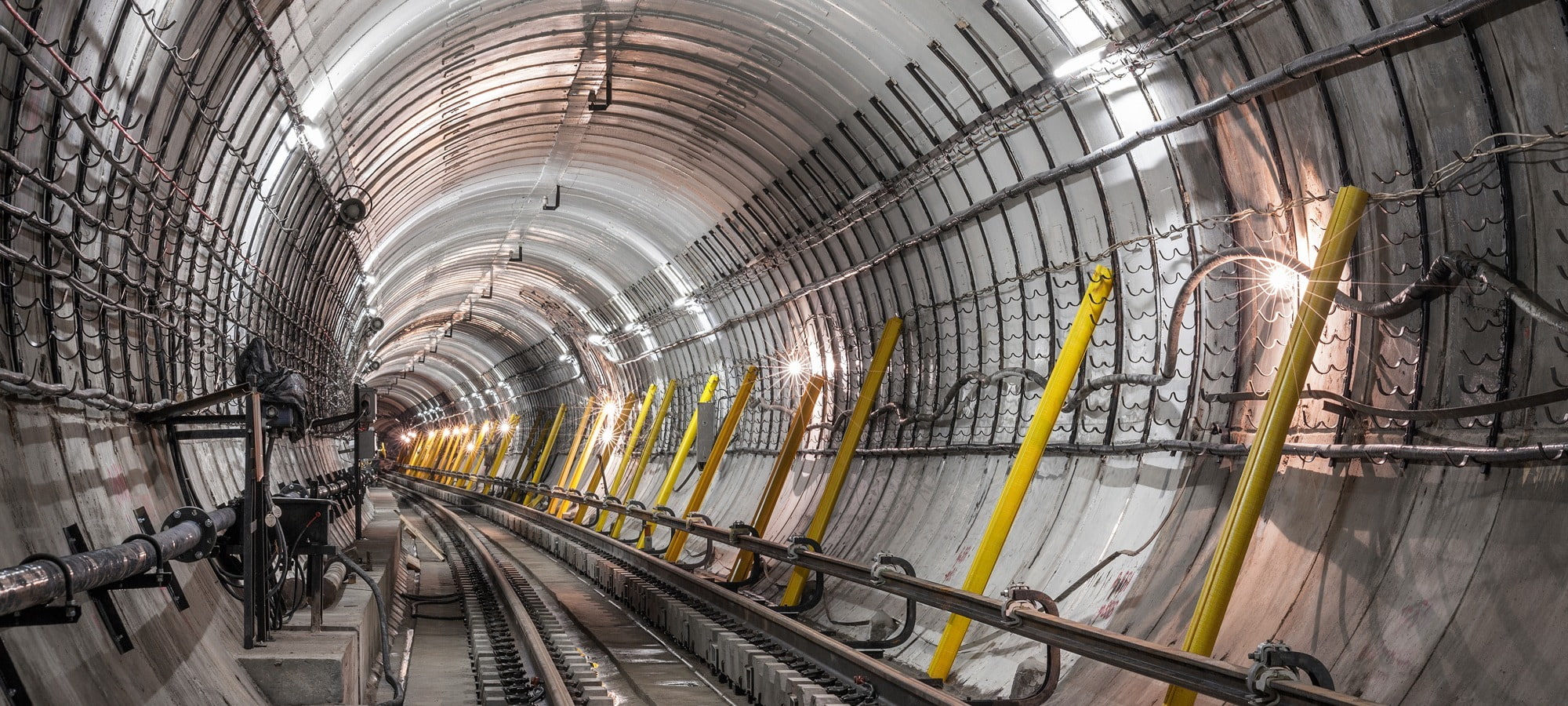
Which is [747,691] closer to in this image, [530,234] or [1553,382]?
[1553,382]

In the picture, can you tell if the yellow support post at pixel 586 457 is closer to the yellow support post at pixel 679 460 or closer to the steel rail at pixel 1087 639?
the yellow support post at pixel 679 460

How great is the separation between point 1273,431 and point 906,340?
23.3 ft

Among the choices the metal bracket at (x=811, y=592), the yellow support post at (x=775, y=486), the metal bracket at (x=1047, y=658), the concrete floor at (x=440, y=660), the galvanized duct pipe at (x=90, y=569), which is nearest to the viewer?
the galvanized duct pipe at (x=90, y=569)

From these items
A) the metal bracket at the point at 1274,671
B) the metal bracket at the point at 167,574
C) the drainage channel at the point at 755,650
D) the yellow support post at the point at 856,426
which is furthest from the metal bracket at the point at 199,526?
the yellow support post at the point at 856,426

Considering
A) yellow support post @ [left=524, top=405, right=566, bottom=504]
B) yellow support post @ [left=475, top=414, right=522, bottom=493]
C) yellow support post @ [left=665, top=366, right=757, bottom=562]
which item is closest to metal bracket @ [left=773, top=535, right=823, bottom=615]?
yellow support post @ [left=665, top=366, right=757, bottom=562]

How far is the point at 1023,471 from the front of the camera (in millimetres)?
8680

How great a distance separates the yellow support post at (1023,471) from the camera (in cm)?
862

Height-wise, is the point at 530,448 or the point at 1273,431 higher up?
the point at 530,448

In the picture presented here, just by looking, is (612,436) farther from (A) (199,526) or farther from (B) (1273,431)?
(B) (1273,431)

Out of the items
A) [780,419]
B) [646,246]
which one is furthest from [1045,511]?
[646,246]

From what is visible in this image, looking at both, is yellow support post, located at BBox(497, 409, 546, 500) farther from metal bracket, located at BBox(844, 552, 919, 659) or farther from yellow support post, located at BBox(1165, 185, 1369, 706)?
yellow support post, located at BBox(1165, 185, 1369, 706)

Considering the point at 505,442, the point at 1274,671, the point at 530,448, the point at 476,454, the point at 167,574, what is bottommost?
the point at 167,574

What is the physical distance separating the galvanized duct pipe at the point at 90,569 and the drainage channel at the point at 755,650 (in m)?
3.82

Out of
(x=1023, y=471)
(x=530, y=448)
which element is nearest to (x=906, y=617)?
(x=1023, y=471)
